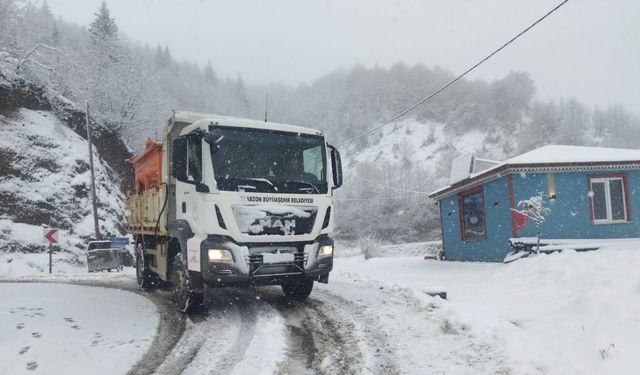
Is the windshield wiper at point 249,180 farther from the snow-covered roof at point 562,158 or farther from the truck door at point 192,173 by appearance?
the snow-covered roof at point 562,158

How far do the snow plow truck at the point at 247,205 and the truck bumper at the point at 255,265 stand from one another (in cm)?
1

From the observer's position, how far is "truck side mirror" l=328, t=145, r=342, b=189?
7.85m

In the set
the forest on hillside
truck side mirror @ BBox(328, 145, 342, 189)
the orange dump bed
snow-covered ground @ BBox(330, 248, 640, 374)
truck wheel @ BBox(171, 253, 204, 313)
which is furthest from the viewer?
the forest on hillside

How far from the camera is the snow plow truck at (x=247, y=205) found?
6.54m

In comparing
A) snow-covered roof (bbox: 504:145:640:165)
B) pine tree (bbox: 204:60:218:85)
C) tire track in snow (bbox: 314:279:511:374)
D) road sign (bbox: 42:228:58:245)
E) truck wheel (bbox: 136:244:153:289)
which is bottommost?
tire track in snow (bbox: 314:279:511:374)

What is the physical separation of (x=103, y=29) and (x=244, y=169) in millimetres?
42430

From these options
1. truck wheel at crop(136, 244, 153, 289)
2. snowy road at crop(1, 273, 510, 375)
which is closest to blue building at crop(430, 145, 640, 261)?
snowy road at crop(1, 273, 510, 375)

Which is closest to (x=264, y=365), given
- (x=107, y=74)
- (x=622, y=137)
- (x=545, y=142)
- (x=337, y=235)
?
(x=107, y=74)

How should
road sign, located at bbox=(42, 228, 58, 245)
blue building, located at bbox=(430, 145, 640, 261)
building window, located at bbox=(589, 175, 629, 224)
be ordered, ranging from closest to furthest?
blue building, located at bbox=(430, 145, 640, 261)
building window, located at bbox=(589, 175, 629, 224)
road sign, located at bbox=(42, 228, 58, 245)

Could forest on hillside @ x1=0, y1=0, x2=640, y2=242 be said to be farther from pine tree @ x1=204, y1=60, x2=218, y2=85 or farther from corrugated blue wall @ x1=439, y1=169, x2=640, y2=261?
corrugated blue wall @ x1=439, y1=169, x2=640, y2=261

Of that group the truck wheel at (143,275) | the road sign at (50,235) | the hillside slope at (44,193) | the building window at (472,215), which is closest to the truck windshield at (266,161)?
the truck wheel at (143,275)

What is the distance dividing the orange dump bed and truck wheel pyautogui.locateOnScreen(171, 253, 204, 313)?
2.13 metres

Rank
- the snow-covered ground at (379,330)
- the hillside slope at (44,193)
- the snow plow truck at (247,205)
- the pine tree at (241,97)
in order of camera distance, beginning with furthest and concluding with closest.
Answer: the pine tree at (241,97), the hillside slope at (44,193), the snow plow truck at (247,205), the snow-covered ground at (379,330)

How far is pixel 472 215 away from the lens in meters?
19.5
